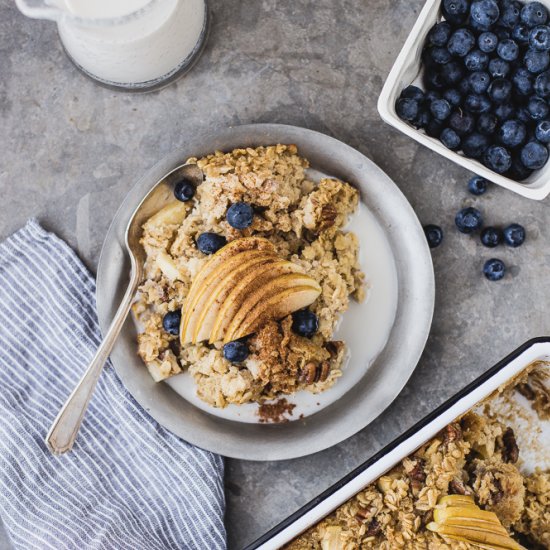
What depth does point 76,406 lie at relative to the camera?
1.88m

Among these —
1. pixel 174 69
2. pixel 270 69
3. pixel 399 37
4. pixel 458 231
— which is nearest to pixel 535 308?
pixel 458 231

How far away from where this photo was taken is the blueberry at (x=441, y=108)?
74.7 inches

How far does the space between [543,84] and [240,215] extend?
0.82m

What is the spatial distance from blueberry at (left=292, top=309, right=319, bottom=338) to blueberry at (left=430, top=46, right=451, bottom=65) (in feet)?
2.41

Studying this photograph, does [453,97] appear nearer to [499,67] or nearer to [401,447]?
[499,67]

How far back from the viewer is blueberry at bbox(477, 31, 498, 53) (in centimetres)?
185

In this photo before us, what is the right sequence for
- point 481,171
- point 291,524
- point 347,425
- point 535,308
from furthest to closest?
point 535,308 < point 347,425 < point 481,171 < point 291,524

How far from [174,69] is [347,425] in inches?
43.4

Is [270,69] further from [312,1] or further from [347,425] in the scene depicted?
[347,425]

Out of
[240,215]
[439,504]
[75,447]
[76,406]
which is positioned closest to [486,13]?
[240,215]

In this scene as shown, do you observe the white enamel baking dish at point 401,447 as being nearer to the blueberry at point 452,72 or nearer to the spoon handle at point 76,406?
the spoon handle at point 76,406

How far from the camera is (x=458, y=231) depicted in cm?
214

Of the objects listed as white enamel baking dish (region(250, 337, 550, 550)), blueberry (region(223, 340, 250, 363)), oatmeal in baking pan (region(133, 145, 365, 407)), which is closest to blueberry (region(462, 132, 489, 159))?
oatmeal in baking pan (region(133, 145, 365, 407))

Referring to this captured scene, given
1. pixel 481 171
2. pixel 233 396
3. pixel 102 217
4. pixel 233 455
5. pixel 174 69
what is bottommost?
pixel 233 455
